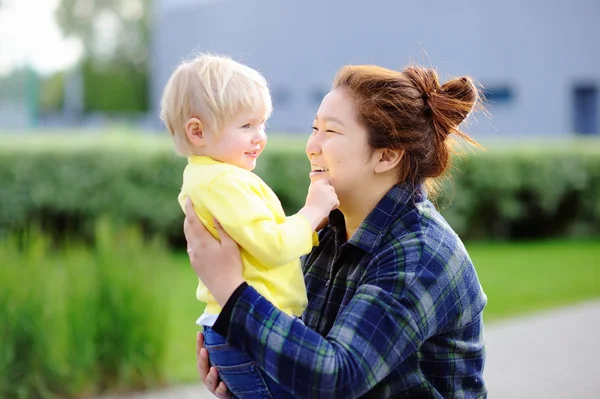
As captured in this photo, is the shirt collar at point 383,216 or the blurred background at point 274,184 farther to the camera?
the blurred background at point 274,184

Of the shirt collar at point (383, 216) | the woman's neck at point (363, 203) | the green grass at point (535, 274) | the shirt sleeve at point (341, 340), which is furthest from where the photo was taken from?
the green grass at point (535, 274)

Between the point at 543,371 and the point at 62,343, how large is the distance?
11.5ft

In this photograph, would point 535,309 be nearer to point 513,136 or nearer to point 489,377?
point 489,377

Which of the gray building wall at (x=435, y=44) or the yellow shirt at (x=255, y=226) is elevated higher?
the yellow shirt at (x=255, y=226)

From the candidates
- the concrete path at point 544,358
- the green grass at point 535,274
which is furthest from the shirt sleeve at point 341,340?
the green grass at point 535,274

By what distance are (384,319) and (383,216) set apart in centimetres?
37

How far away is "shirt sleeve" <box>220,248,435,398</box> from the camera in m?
1.86

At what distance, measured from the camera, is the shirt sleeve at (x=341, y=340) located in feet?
6.09

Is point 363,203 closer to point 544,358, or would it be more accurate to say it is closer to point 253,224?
point 253,224

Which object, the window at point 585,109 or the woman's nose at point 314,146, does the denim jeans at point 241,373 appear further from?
the window at point 585,109

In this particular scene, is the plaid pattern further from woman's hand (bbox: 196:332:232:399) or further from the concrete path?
the concrete path

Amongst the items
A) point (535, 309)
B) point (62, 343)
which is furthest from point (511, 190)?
point (62, 343)

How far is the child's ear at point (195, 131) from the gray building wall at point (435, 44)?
15056mm

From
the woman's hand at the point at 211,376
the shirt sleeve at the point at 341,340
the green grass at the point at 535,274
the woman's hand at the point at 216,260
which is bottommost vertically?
the green grass at the point at 535,274
